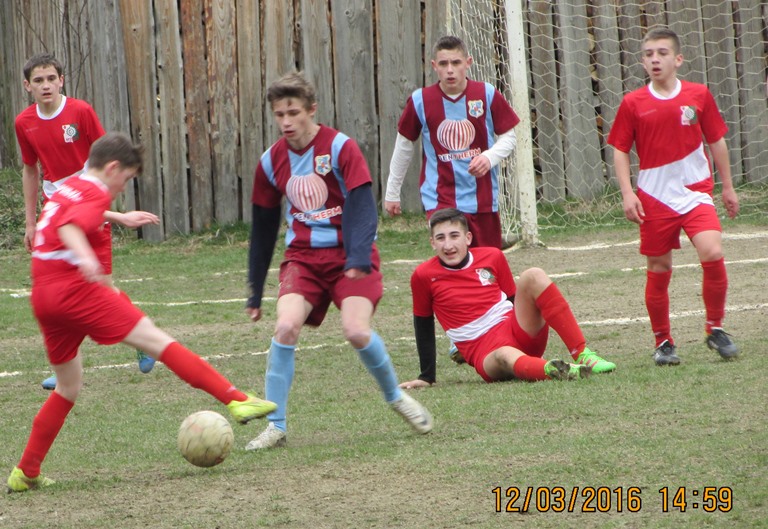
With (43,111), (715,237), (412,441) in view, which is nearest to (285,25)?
(43,111)

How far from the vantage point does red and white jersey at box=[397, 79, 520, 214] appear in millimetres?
7703

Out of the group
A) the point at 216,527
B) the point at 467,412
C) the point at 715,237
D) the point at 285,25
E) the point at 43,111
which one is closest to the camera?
the point at 216,527

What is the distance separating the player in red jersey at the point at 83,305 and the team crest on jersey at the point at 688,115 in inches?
127

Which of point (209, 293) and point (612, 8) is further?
point (612, 8)

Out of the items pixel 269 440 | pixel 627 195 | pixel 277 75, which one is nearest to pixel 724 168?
pixel 627 195

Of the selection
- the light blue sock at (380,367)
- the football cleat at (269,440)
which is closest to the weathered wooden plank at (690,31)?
the light blue sock at (380,367)

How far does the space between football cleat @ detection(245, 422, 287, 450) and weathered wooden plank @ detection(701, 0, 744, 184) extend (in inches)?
370

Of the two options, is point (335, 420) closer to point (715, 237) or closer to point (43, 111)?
point (715, 237)

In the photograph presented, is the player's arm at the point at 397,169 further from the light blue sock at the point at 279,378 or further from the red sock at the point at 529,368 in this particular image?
the light blue sock at the point at 279,378

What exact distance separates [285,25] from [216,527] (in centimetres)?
988

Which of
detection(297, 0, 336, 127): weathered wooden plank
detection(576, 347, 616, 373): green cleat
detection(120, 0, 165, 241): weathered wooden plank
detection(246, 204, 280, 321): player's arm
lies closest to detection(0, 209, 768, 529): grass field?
detection(576, 347, 616, 373): green cleat

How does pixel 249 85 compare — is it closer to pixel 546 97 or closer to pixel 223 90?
pixel 223 90

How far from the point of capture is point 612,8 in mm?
13477

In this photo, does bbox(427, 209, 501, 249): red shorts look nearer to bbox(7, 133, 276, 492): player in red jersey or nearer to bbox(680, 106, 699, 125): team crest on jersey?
bbox(680, 106, 699, 125): team crest on jersey
